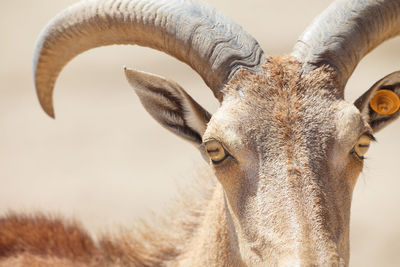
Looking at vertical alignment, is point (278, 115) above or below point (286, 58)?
below

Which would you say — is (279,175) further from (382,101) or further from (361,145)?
(382,101)

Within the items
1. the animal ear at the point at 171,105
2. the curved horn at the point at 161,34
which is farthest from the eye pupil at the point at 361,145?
the animal ear at the point at 171,105

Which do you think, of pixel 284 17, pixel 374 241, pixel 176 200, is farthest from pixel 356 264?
pixel 284 17

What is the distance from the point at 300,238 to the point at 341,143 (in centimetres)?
83

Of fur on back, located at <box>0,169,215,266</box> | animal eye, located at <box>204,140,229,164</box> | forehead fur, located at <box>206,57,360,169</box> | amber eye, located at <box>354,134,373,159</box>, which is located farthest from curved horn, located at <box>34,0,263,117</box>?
fur on back, located at <box>0,169,215,266</box>

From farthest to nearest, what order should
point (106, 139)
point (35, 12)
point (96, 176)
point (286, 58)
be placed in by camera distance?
point (35, 12) → point (106, 139) → point (96, 176) → point (286, 58)

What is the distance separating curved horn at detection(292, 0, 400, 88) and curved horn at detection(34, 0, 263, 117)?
0.43m

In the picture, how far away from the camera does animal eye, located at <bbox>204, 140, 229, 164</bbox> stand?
4188mm

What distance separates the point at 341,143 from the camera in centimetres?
401

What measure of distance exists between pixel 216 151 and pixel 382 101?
63.6 inches

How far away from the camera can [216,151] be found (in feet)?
13.9

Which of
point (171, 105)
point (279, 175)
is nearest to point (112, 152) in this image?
point (171, 105)

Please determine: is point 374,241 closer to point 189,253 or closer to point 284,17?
point 189,253

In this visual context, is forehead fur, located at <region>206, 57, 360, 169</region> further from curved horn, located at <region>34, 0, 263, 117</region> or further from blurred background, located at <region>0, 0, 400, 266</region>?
blurred background, located at <region>0, 0, 400, 266</region>
